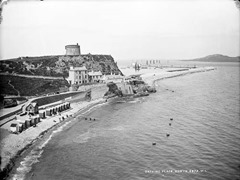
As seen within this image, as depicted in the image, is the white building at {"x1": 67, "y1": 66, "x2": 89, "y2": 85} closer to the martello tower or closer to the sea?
the sea

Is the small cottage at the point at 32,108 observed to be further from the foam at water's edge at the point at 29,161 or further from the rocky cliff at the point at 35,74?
the rocky cliff at the point at 35,74

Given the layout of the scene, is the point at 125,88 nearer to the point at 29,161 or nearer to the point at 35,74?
the point at 35,74

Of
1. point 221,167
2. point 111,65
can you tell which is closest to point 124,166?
point 221,167

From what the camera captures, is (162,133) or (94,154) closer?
(94,154)

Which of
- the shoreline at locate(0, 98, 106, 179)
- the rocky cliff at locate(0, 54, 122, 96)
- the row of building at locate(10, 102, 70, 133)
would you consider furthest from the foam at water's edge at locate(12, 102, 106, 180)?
the rocky cliff at locate(0, 54, 122, 96)

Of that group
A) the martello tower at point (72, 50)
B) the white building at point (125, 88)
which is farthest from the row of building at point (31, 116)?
the martello tower at point (72, 50)

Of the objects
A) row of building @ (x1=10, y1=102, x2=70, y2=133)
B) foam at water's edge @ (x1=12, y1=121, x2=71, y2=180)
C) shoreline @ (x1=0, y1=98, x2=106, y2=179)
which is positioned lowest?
foam at water's edge @ (x1=12, y1=121, x2=71, y2=180)

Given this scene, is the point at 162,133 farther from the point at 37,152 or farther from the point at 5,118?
the point at 5,118
